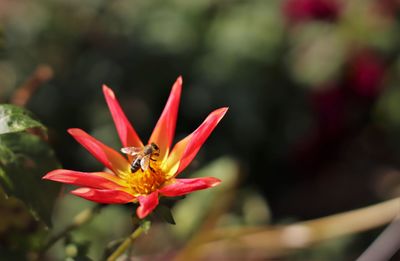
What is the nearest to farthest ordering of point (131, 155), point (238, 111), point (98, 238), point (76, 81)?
point (131, 155) < point (98, 238) < point (238, 111) < point (76, 81)

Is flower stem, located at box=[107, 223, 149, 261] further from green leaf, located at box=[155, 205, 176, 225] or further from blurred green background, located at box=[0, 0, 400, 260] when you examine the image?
blurred green background, located at box=[0, 0, 400, 260]

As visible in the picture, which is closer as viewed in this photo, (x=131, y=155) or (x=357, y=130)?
(x=131, y=155)

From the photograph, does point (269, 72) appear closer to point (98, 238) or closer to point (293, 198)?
point (293, 198)

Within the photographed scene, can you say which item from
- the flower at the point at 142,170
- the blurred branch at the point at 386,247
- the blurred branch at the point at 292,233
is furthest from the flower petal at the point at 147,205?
the blurred branch at the point at 292,233

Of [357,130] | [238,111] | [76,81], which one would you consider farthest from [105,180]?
[357,130]

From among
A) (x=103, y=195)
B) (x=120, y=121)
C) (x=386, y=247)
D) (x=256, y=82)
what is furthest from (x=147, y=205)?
(x=256, y=82)

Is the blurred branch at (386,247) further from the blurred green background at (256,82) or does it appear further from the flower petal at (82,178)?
the blurred green background at (256,82)

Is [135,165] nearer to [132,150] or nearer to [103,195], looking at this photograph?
[132,150]

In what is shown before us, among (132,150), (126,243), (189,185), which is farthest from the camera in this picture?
(132,150)
